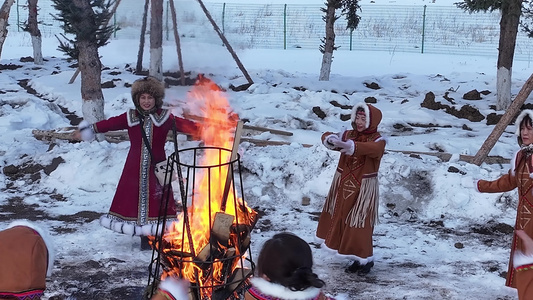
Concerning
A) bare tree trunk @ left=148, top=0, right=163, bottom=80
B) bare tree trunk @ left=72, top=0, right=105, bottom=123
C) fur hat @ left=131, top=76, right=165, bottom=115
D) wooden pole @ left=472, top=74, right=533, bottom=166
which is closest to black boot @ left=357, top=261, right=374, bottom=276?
fur hat @ left=131, top=76, right=165, bottom=115

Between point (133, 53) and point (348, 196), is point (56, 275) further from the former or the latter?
point (133, 53)

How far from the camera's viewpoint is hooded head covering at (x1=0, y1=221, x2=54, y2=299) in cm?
267

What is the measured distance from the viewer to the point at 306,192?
7.84m

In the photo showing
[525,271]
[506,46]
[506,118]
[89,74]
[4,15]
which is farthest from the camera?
[506,46]

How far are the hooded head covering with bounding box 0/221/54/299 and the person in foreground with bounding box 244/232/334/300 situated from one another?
104 centimetres

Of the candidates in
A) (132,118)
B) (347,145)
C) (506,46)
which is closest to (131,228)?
(132,118)

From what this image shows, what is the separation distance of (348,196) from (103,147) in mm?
4601

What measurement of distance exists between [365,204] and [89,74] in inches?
210

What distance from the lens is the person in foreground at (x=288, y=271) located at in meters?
2.57

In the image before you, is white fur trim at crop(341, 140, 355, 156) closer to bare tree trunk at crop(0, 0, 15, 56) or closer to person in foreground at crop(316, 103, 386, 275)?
person in foreground at crop(316, 103, 386, 275)

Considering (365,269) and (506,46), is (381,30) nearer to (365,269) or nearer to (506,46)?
(506,46)

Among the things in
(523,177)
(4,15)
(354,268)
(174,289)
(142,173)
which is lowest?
(354,268)

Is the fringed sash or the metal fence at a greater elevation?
the metal fence

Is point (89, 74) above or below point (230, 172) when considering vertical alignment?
above
